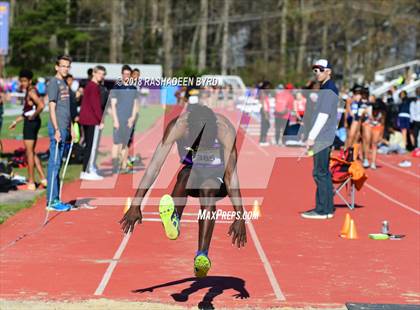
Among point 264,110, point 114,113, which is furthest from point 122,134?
point 264,110

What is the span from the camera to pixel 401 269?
30.8 ft

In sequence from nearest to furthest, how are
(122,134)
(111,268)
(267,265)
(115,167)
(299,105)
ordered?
1. (111,268)
2. (267,265)
3. (122,134)
4. (115,167)
5. (299,105)

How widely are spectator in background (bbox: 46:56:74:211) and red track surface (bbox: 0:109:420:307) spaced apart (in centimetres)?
47

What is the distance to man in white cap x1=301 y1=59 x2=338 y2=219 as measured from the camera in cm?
1241

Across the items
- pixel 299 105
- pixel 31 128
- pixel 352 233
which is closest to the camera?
pixel 352 233

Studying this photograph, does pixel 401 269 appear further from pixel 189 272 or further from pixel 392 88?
pixel 392 88

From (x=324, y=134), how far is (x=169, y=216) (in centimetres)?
585

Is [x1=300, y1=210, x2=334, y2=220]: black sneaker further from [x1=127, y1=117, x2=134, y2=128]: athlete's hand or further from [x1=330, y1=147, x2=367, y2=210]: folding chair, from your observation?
[x1=127, y1=117, x2=134, y2=128]: athlete's hand

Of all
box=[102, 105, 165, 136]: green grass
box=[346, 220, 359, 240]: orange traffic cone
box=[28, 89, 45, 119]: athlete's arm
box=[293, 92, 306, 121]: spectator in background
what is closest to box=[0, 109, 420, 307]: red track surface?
box=[346, 220, 359, 240]: orange traffic cone

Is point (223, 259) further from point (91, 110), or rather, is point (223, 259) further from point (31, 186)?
point (91, 110)

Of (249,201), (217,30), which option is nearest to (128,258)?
(249,201)

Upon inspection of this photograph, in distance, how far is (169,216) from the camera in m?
7.15

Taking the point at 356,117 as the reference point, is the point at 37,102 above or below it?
above

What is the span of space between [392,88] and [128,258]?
24882 millimetres
